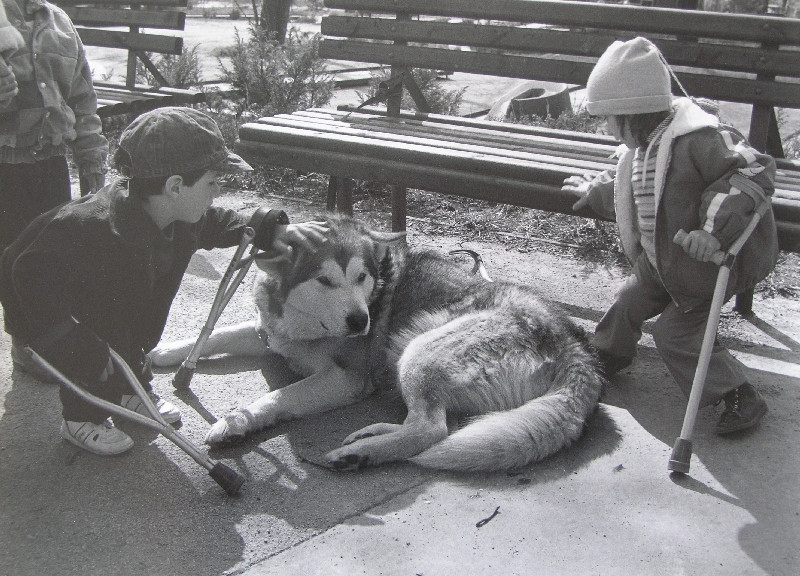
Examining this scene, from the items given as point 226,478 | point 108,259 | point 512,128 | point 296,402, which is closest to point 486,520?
point 226,478

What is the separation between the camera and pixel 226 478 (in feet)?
10.0

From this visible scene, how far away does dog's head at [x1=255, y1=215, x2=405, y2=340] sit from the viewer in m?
3.79

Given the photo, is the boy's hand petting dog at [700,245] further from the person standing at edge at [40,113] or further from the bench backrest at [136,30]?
the bench backrest at [136,30]

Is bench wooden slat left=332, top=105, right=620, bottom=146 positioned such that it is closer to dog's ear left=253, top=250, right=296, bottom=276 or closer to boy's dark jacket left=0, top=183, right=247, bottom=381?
dog's ear left=253, top=250, right=296, bottom=276

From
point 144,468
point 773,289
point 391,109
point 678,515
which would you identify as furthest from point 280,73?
point 678,515

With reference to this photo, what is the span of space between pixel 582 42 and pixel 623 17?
0.98ft

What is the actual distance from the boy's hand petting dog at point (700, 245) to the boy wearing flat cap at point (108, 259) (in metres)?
1.85

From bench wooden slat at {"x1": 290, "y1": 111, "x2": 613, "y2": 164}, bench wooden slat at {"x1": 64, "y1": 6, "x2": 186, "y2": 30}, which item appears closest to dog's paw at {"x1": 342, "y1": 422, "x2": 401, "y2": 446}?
bench wooden slat at {"x1": 290, "y1": 111, "x2": 613, "y2": 164}

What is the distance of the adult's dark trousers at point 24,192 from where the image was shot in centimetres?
401

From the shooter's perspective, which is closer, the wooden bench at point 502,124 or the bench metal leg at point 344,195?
the wooden bench at point 502,124

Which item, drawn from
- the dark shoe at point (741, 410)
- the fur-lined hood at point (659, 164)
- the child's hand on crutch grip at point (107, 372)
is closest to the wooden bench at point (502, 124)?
the fur-lined hood at point (659, 164)

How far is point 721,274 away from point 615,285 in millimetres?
1902

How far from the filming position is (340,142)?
16.0 feet

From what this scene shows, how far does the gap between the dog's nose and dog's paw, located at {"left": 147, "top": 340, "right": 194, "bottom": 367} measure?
96 cm
